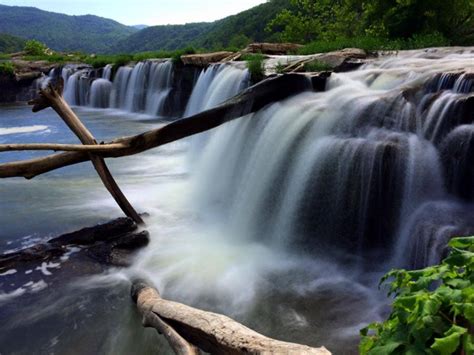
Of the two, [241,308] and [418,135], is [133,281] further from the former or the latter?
[418,135]

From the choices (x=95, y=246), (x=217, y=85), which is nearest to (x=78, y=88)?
(x=217, y=85)

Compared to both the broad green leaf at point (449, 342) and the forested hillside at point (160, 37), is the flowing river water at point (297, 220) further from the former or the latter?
the forested hillside at point (160, 37)

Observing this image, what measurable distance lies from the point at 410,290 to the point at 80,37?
22062 cm

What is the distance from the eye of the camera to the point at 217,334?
9.99 feet

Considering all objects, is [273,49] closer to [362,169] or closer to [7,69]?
[362,169]

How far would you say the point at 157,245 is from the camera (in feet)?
23.3

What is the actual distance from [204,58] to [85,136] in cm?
1320

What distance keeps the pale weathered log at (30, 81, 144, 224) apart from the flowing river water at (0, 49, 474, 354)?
2.06 ft

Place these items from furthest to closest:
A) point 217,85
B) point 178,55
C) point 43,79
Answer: point 43,79
point 178,55
point 217,85

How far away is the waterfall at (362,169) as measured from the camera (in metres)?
5.44

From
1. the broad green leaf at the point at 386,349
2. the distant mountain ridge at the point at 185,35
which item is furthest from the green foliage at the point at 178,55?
the distant mountain ridge at the point at 185,35

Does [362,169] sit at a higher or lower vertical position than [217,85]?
lower

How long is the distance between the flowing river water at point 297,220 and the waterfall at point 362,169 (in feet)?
0.07

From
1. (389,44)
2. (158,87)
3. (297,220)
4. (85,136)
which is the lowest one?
(297,220)
